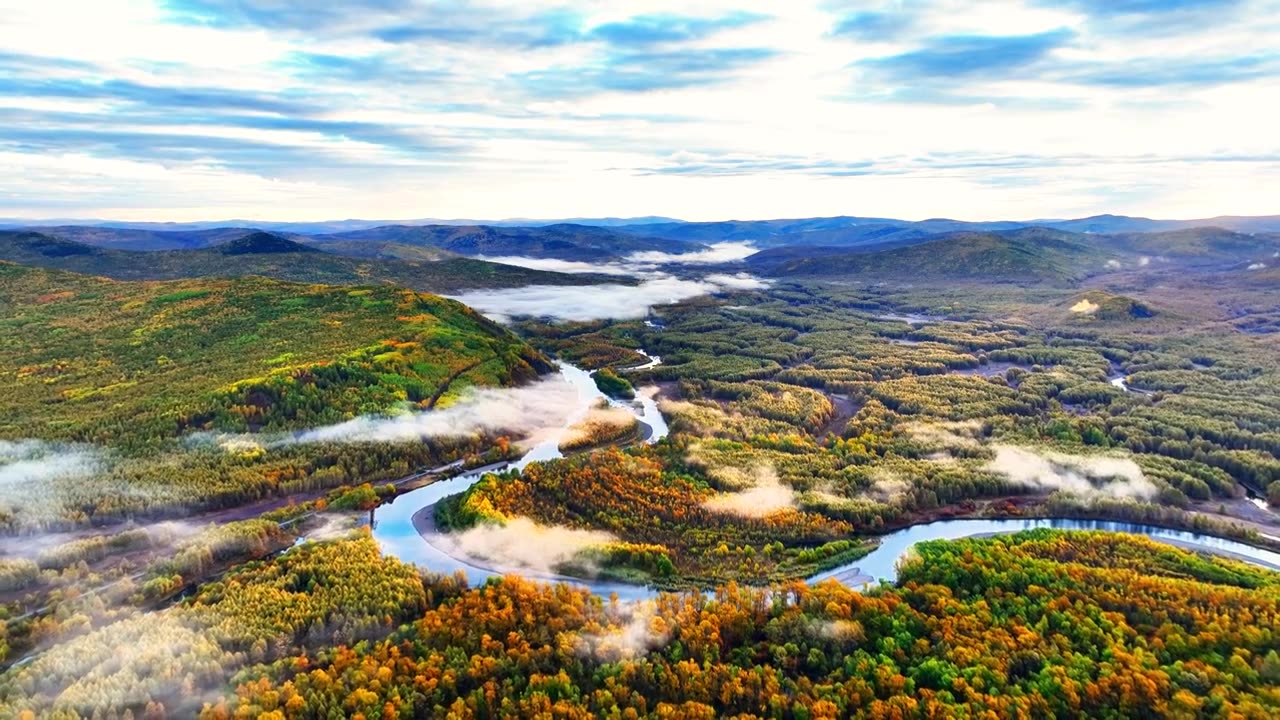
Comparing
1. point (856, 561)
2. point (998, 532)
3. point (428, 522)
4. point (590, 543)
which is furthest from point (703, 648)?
point (998, 532)

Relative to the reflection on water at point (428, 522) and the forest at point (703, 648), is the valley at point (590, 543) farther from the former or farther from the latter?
the reflection on water at point (428, 522)

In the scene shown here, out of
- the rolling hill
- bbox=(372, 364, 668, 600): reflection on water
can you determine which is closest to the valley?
bbox=(372, 364, 668, 600): reflection on water

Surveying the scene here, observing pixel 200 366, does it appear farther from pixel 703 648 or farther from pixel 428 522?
pixel 703 648

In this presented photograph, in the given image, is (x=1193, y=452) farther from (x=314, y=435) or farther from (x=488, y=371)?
(x=314, y=435)

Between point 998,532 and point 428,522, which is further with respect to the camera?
point 428,522

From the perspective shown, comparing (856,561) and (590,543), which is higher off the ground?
(590,543)

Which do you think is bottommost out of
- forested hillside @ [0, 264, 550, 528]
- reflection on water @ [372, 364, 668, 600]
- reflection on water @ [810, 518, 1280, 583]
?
reflection on water @ [810, 518, 1280, 583]

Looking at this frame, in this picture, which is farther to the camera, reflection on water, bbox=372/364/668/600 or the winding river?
the winding river

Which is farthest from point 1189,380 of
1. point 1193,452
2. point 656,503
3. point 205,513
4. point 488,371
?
point 205,513

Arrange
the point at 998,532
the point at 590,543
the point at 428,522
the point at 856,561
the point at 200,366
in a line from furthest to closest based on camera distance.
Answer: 1. the point at 200,366
2. the point at 428,522
3. the point at 998,532
4. the point at 856,561
5. the point at 590,543

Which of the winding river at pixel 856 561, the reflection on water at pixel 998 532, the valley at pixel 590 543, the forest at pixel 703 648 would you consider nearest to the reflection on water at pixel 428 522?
the winding river at pixel 856 561

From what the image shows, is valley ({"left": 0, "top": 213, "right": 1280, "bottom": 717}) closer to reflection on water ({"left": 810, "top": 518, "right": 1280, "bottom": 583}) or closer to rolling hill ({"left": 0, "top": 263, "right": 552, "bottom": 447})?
reflection on water ({"left": 810, "top": 518, "right": 1280, "bottom": 583})

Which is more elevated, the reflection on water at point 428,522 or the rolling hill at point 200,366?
the rolling hill at point 200,366
